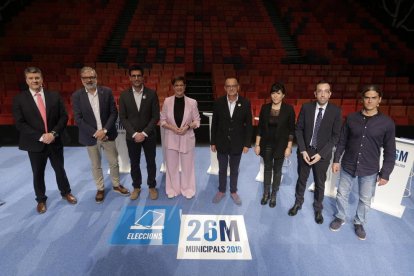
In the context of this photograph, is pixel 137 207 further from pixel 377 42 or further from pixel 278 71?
pixel 377 42

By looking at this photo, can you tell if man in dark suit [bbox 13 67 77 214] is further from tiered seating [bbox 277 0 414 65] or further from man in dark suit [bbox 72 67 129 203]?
tiered seating [bbox 277 0 414 65]

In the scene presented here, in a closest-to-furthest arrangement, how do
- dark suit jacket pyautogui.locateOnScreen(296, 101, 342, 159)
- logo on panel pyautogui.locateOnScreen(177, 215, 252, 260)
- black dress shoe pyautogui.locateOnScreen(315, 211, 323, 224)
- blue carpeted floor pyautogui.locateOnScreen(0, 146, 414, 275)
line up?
blue carpeted floor pyautogui.locateOnScreen(0, 146, 414, 275) → logo on panel pyautogui.locateOnScreen(177, 215, 252, 260) → dark suit jacket pyautogui.locateOnScreen(296, 101, 342, 159) → black dress shoe pyautogui.locateOnScreen(315, 211, 323, 224)

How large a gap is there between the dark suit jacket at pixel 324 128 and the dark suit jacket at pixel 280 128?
4.8 inches

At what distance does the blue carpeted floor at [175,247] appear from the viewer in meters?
2.18

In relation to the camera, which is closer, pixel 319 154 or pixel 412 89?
pixel 319 154

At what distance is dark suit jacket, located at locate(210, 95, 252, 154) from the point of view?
280 cm

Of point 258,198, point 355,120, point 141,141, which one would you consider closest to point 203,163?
point 258,198

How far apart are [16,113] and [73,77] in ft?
13.5

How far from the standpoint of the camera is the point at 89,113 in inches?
111

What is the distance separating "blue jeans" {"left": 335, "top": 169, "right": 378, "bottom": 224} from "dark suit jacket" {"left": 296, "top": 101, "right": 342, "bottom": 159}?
280mm

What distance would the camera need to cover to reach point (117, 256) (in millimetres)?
2311

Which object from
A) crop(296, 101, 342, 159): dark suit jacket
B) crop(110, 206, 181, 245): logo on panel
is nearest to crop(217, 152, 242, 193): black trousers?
crop(110, 206, 181, 245): logo on panel

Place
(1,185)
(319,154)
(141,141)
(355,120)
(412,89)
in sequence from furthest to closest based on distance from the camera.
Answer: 1. (412,89)
2. (1,185)
3. (141,141)
4. (319,154)
5. (355,120)

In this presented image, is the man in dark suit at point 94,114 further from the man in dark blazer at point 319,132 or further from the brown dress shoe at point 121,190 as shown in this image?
the man in dark blazer at point 319,132
